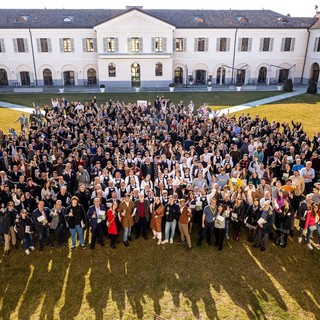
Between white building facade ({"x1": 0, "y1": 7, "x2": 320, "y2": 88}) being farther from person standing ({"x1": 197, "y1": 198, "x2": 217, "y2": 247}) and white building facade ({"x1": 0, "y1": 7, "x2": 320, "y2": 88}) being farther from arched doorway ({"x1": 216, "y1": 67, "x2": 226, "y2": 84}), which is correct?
person standing ({"x1": 197, "y1": 198, "x2": 217, "y2": 247})

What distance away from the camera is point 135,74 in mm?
39125

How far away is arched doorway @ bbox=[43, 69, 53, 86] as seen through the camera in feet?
129

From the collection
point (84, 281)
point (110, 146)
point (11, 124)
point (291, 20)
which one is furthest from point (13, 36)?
point (84, 281)

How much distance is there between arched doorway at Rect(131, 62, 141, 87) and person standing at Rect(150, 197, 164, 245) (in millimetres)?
32042

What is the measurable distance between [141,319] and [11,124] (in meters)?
20.4

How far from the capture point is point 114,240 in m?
9.52

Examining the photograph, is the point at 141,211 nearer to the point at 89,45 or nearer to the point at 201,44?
the point at 89,45

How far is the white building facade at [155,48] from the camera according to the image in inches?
1457

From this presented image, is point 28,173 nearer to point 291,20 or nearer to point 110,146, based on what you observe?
point 110,146

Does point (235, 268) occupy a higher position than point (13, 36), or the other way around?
point (13, 36)

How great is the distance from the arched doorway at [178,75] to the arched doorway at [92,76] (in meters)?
10.5

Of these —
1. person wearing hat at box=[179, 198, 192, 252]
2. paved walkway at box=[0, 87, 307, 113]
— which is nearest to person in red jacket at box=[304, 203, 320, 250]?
person wearing hat at box=[179, 198, 192, 252]

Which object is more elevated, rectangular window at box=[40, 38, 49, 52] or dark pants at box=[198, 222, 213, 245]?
rectangular window at box=[40, 38, 49, 52]

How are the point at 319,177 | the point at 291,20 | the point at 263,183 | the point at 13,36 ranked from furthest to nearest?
the point at 291,20 < the point at 13,36 < the point at 319,177 < the point at 263,183
